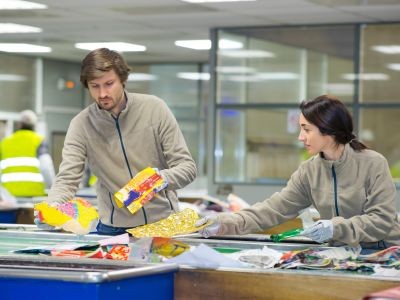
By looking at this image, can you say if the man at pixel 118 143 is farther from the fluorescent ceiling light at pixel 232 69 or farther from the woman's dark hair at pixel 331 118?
the fluorescent ceiling light at pixel 232 69

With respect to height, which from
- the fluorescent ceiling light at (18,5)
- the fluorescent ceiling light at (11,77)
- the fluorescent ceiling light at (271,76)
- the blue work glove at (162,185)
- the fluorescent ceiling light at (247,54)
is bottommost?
the blue work glove at (162,185)

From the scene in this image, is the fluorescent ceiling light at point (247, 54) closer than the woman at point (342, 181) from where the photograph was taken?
No

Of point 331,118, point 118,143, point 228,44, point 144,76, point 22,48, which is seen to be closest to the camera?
point 331,118

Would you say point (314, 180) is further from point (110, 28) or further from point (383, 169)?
point (110, 28)

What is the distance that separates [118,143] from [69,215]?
0.47 metres

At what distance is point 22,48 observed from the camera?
527 inches

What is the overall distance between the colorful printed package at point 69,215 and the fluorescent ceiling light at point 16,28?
730cm

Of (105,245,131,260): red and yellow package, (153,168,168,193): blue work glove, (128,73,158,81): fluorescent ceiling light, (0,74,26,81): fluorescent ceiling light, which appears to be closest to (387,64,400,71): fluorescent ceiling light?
(128,73,158,81): fluorescent ceiling light

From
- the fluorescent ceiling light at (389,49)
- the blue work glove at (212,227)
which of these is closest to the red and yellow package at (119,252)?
the blue work glove at (212,227)

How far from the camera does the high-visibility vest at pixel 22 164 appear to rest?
31.2ft

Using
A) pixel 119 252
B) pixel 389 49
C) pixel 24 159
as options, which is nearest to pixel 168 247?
pixel 119 252

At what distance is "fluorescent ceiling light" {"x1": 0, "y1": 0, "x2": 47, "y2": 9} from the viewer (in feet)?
29.9

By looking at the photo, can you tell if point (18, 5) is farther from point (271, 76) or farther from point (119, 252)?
point (119, 252)

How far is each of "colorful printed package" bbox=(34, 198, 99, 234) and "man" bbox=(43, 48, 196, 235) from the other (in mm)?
182
